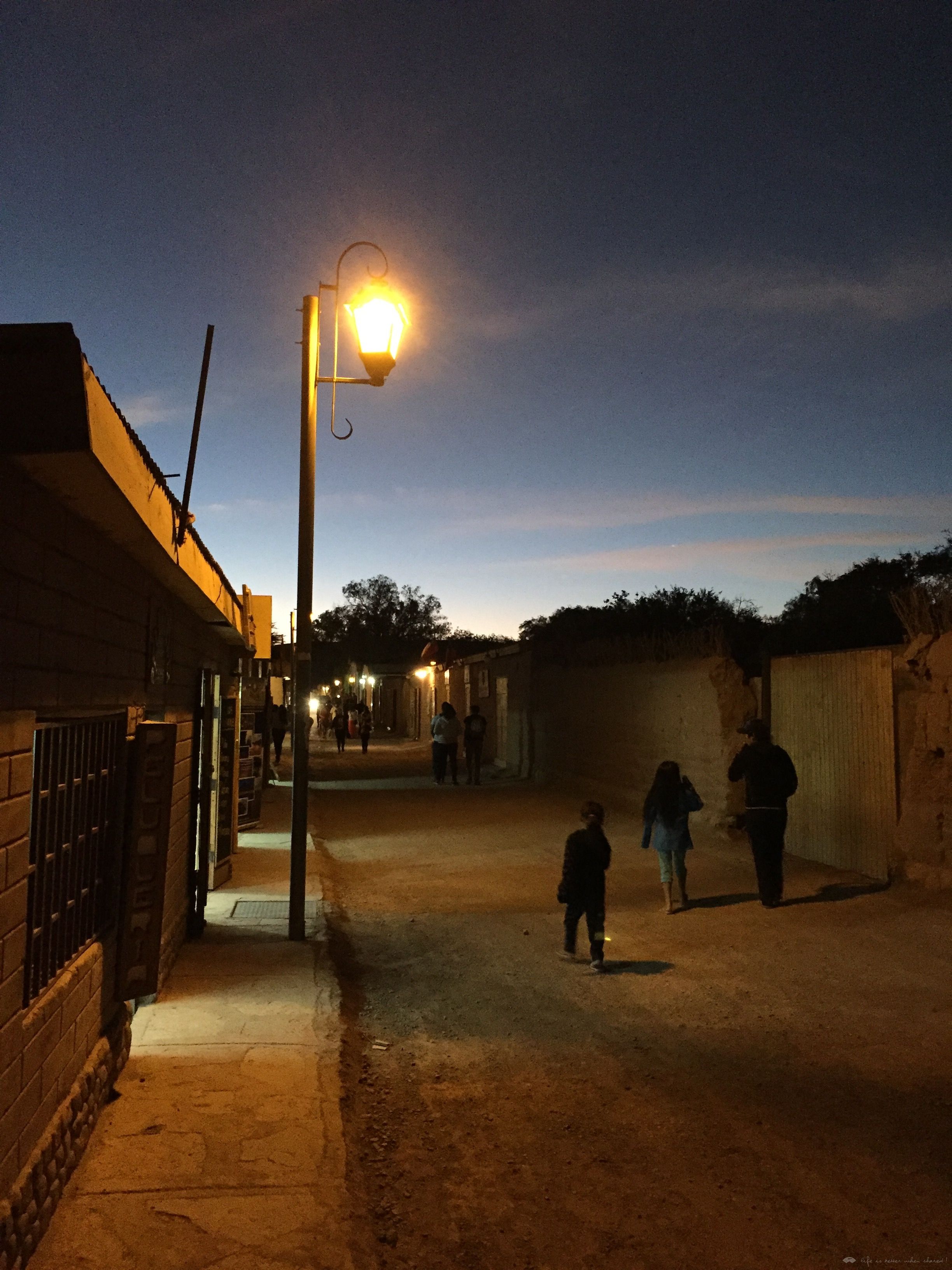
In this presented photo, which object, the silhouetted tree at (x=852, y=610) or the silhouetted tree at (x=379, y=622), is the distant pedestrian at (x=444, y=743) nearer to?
the silhouetted tree at (x=852, y=610)

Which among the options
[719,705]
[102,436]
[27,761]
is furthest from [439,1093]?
[719,705]

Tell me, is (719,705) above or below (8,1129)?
above

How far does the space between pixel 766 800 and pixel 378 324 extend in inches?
221

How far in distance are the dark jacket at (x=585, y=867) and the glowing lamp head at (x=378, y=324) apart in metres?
4.25

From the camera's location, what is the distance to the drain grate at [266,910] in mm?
9188

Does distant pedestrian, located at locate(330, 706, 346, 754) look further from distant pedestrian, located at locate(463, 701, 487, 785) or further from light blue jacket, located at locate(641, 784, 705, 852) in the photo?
light blue jacket, located at locate(641, 784, 705, 852)

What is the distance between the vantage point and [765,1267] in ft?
11.4

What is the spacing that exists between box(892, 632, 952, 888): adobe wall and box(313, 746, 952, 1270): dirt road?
1.30 ft

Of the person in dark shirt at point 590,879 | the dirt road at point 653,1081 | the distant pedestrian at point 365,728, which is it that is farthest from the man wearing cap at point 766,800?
the distant pedestrian at point 365,728

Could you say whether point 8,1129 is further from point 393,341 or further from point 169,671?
point 393,341

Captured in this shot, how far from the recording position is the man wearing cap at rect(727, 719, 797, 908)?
931 cm

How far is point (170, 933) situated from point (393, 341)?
197 inches

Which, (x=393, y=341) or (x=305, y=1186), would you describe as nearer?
(x=305, y=1186)

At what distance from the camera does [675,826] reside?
9.18 metres
